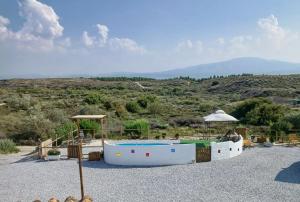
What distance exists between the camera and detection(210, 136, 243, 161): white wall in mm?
19647

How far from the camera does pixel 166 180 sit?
16.1 m

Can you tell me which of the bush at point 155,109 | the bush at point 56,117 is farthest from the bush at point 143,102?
the bush at point 56,117

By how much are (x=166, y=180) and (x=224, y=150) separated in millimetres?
5004

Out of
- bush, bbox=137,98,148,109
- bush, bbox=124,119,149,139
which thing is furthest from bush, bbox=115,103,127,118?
bush, bbox=124,119,149,139

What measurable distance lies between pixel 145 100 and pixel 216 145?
2777 centimetres

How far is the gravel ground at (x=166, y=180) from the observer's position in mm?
14086

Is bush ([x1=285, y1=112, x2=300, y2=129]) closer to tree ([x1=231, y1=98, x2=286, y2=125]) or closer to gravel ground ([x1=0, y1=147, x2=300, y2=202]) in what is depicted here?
tree ([x1=231, y1=98, x2=286, y2=125])

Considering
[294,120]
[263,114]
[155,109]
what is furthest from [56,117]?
[294,120]

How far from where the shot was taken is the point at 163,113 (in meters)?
41.5

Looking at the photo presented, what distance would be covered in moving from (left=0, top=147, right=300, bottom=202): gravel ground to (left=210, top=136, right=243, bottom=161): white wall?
1.61ft

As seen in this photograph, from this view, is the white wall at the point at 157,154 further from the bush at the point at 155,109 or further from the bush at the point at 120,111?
the bush at the point at 155,109

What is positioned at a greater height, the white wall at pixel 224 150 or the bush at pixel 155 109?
the white wall at pixel 224 150

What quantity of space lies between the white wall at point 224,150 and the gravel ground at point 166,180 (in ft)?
1.61

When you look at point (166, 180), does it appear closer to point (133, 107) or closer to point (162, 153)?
point (162, 153)
